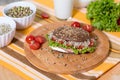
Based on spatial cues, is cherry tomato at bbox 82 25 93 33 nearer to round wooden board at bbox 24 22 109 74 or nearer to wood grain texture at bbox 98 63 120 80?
round wooden board at bbox 24 22 109 74

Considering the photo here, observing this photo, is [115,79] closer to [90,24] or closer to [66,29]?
[66,29]

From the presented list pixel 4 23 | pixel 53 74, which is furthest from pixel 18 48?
pixel 53 74

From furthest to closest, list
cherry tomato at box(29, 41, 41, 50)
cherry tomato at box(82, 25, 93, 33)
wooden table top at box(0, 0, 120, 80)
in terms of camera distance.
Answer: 1. cherry tomato at box(82, 25, 93, 33)
2. cherry tomato at box(29, 41, 41, 50)
3. wooden table top at box(0, 0, 120, 80)

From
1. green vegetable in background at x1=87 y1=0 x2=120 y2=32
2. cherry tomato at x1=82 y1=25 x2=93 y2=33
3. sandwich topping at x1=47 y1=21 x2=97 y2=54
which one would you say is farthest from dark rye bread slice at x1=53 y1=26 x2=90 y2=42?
green vegetable in background at x1=87 y1=0 x2=120 y2=32

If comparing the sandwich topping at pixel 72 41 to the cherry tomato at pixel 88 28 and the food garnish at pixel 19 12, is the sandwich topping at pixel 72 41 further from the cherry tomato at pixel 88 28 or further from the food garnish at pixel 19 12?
the food garnish at pixel 19 12

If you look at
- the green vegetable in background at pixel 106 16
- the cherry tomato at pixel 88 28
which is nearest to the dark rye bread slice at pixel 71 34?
the cherry tomato at pixel 88 28

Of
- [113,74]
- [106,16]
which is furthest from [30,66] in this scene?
[106,16]
